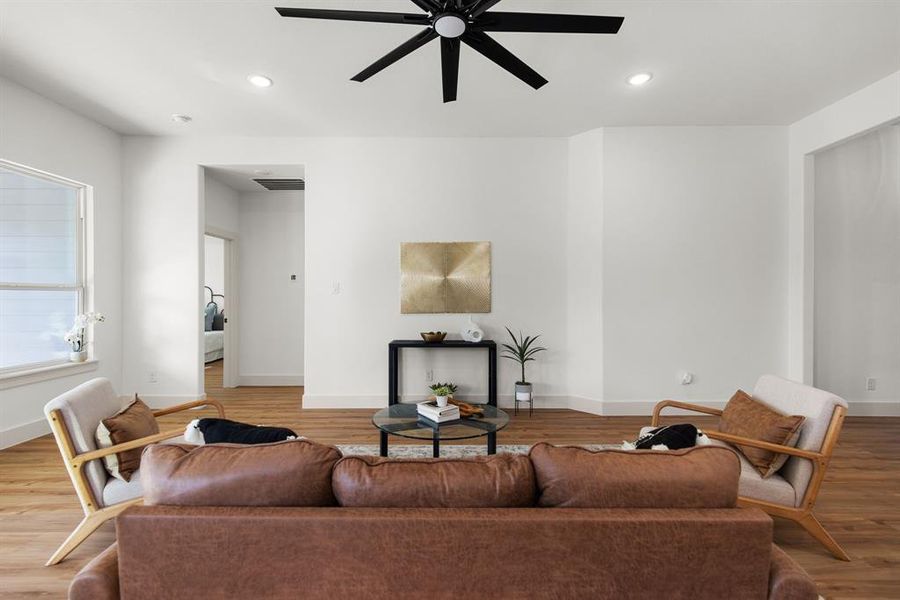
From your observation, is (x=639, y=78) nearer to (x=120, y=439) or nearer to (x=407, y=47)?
(x=407, y=47)

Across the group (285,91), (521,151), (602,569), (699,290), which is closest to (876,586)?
(602,569)

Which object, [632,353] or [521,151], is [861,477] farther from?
[521,151]

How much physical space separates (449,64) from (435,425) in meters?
2.14

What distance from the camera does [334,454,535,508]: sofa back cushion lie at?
110cm

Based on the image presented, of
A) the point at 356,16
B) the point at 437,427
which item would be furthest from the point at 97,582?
the point at 356,16

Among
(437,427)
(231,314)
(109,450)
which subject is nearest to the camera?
(109,450)

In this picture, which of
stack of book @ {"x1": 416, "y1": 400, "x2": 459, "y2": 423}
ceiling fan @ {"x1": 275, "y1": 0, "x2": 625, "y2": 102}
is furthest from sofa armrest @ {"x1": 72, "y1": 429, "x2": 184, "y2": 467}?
ceiling fan @ {"x1": 275, "y1": 0, "x2": 625, "y2": 102}

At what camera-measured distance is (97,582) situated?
1.01 metres

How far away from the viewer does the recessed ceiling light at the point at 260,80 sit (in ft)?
10.2

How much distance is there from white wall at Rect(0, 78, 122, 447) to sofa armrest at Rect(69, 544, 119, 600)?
342 cm

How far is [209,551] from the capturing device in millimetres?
1018

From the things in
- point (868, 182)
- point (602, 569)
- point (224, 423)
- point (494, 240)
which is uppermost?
point (868, 182)

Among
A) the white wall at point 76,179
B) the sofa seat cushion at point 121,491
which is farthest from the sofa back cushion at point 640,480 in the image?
the white wall at point 76,179

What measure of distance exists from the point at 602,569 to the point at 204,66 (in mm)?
3855
